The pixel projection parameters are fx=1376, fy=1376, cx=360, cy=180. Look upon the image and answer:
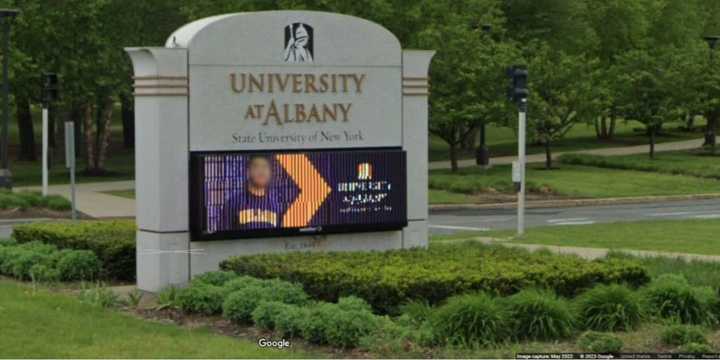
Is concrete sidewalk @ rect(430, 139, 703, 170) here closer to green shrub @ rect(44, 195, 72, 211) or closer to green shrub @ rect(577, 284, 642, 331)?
green shrub @ rect(44, 195, 72, 211)

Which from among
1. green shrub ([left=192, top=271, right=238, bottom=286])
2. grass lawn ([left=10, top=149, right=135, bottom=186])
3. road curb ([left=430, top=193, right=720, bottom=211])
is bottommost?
road curb ([left=430, top=193, right=720, bottom=211])

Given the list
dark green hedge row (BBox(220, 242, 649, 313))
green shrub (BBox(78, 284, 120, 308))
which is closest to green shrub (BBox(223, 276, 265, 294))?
dark green hedge row (BBox(220, 242, 649, 313))

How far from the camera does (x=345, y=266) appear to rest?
16.0 m

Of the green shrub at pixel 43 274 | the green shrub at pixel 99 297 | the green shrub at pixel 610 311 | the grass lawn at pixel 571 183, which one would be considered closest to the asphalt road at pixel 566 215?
the grass lawn at pixel 571 183

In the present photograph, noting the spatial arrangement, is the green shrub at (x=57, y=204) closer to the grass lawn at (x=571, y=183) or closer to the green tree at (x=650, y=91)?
the grass lawn at (x=571, y=183)

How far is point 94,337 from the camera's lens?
12.9m

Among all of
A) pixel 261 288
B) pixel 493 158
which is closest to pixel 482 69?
pixel 493 158

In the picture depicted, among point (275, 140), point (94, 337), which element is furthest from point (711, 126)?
point (94, 337)

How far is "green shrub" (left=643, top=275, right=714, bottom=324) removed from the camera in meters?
14.4

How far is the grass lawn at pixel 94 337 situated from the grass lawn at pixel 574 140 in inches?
1625

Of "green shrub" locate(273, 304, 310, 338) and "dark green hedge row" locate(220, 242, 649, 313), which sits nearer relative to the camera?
"green shrub" locate(273, 304, 310, 338)

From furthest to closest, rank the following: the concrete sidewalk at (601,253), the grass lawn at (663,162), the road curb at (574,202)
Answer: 1. the grass lawn at (663,162)
2. the road curb at (574,202)
3. the concrete sidewalk at (601,253)

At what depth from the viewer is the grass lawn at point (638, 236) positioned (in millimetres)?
24141

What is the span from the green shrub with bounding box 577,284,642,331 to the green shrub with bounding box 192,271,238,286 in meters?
4.50
